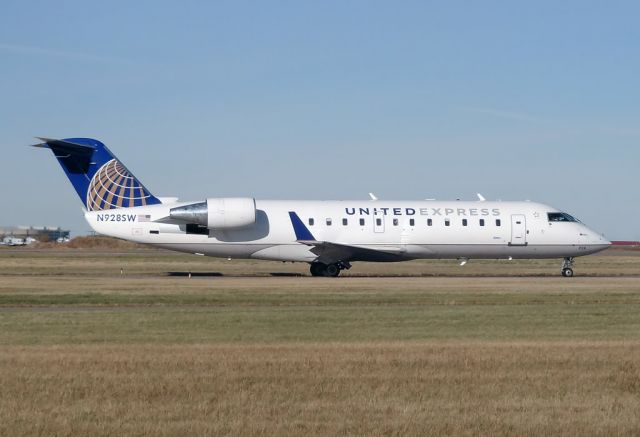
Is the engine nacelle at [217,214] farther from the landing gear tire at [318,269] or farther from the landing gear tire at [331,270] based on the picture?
the landing gear tire at [331,270]

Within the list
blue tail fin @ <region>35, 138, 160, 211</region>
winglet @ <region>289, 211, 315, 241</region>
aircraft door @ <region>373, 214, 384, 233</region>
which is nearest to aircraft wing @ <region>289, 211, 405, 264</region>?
winglet @ <region>289, 211, 315, 241</region>

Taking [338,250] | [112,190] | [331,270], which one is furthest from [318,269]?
[112,190]

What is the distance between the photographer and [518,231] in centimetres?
4275

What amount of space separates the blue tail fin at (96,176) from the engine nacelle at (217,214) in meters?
2.35

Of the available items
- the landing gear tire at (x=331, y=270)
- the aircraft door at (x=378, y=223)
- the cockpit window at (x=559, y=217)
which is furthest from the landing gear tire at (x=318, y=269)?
the cockpit window at (x=559, y=217)

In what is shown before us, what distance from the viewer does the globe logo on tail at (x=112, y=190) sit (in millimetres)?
40344

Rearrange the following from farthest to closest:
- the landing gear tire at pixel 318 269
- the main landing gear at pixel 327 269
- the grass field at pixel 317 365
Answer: the landing gear tire at pixel 318 269 → the main landing gear at pixel 327 269 → the grass field at pixel 317 365

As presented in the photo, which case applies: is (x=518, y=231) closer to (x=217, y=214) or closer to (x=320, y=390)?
(x=217, y=214)

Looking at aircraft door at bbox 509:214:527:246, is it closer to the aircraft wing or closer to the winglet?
the aircraft wing

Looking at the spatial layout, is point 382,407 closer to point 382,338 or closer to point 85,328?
point 382,338

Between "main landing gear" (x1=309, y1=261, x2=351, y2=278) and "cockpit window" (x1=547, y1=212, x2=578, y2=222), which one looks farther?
"cockpit window" (x1=547, y1=212, x2=578, y2=222)

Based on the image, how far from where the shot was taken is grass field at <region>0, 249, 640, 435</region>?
10.1 meters

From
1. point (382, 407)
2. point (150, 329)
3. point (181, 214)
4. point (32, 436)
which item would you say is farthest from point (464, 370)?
point (181, 214)

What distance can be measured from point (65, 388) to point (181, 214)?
28.1m
